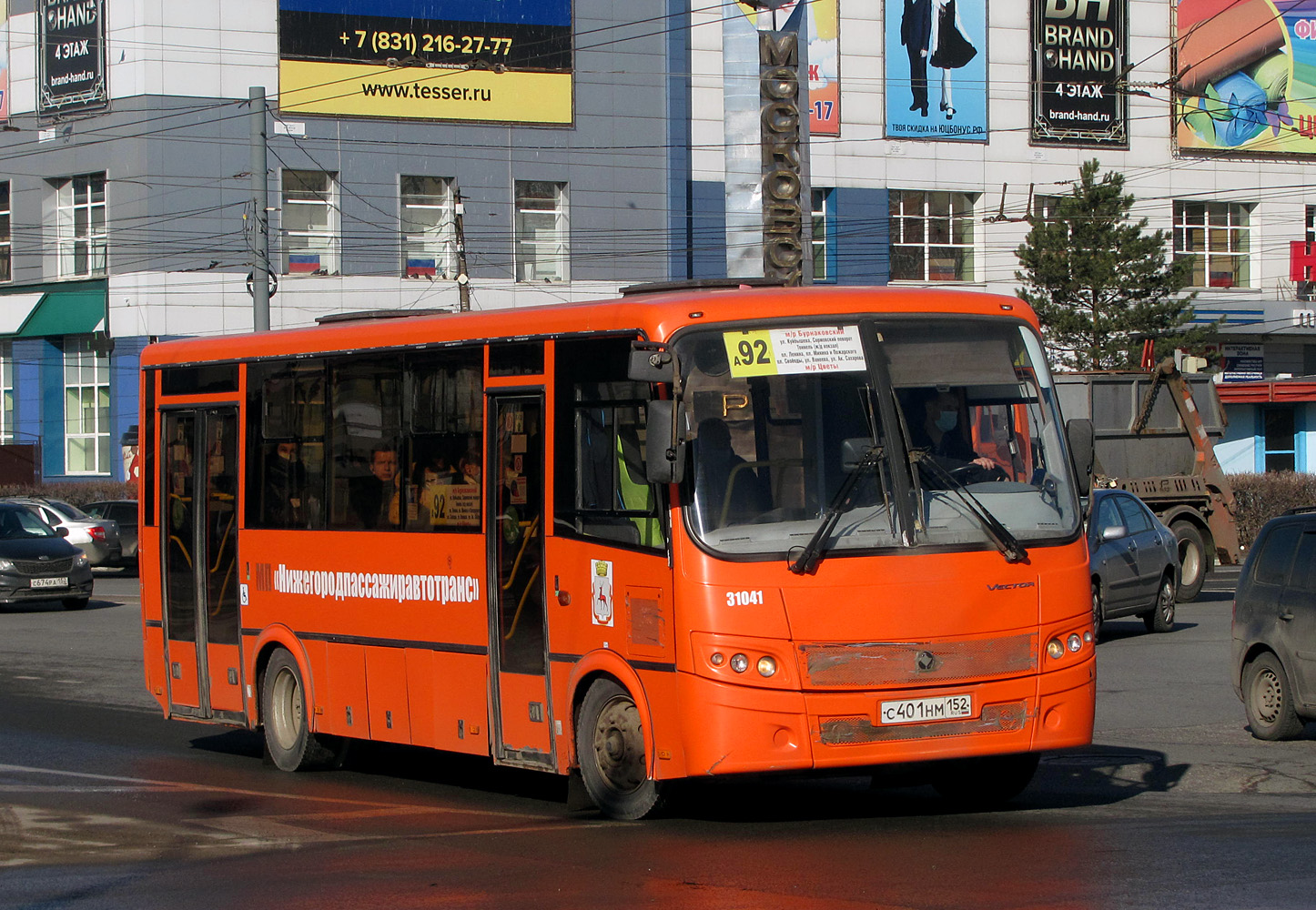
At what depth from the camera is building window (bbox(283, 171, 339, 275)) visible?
48.5 metres

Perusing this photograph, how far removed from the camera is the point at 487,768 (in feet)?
39.8

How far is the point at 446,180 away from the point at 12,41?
12.7m

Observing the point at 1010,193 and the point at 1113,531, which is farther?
the point at 1010,193

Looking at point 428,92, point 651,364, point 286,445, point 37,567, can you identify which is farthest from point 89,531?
point 651,364

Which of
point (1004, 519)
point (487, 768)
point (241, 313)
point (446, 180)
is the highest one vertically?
point (446, 180)

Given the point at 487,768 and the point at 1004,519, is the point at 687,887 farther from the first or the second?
the point at 487,768

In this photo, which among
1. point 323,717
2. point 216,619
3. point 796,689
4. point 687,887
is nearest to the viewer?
point 687,887

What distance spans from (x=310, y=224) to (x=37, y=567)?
23192mm

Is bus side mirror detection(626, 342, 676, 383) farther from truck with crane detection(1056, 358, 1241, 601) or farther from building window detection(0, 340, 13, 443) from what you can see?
building window detection(0, 340, 13, 443)

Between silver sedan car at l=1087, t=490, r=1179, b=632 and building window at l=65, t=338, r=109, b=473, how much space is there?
3509 cm

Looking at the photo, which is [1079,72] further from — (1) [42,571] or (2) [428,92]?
(1) [42,571]

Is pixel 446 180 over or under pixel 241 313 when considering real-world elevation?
over

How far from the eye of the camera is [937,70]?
54344 millimetres

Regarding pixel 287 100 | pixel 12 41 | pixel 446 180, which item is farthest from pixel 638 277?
pixel 12 41
